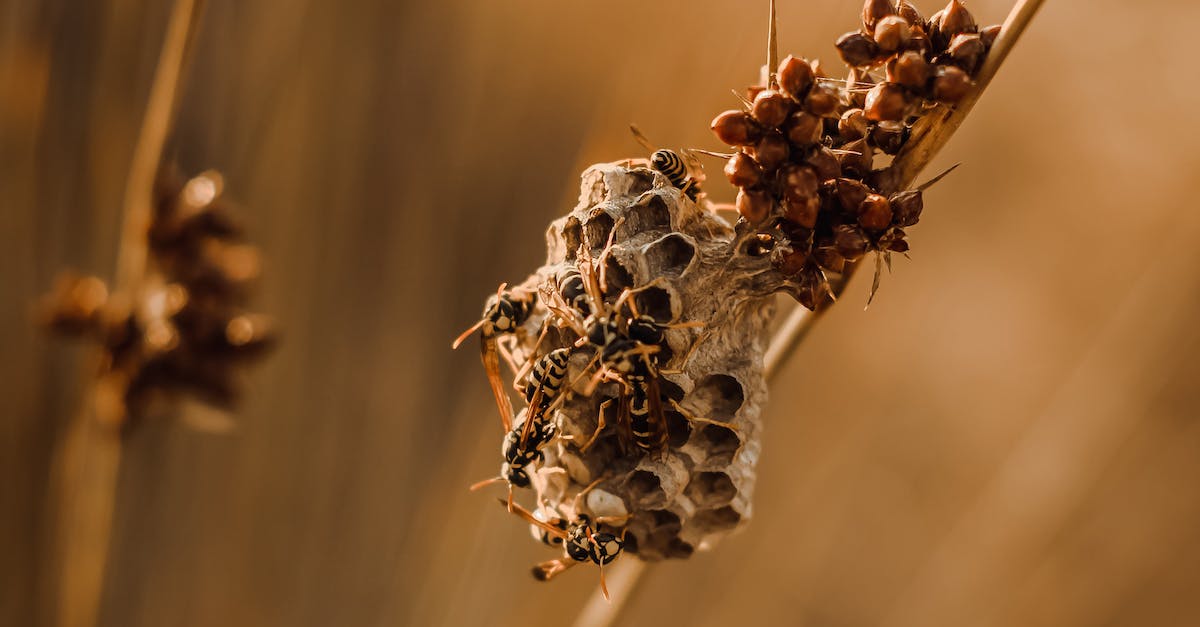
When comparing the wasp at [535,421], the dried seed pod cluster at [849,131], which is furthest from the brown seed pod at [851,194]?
the wasp at [535,421]

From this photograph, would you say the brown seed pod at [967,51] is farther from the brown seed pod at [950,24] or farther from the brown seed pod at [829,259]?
the brown seed pod at [829,259]

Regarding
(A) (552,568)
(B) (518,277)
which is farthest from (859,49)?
(B) (518,277)

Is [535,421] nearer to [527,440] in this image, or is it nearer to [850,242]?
[527,440]

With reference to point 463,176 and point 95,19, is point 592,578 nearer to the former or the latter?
point 463,176

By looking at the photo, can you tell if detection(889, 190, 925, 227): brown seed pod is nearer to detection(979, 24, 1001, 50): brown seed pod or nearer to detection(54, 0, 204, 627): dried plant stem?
detection(979, 24, 1001, 50): brown seed pod

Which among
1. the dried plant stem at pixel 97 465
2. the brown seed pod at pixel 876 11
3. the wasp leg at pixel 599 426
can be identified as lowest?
the dried plant stem at pixel 97 465


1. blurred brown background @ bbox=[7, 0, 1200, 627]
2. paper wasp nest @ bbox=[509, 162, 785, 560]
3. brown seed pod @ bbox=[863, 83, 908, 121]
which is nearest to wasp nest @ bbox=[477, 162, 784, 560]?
paper wasp nest @ bbox=[509, 162, 785, 560]

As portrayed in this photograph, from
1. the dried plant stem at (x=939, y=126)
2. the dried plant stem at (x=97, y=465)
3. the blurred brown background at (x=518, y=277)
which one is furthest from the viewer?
the blurred brown background at (x=518, y=277)
